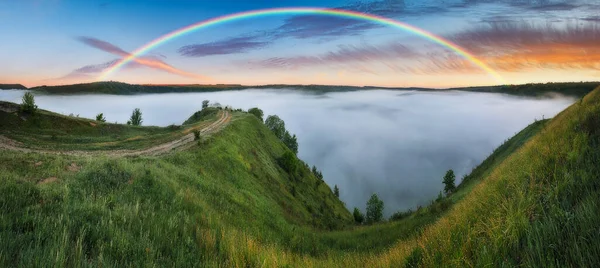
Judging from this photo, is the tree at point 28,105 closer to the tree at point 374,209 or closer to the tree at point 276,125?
the tree at point 276,125

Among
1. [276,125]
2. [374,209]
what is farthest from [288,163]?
[276,125]

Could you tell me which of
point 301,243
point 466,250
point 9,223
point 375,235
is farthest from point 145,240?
point 375,235

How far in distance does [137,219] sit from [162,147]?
31.4 m

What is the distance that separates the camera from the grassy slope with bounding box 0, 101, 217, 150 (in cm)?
3294

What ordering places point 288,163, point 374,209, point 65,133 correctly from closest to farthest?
point 65,133, point 288,163, point 374,209

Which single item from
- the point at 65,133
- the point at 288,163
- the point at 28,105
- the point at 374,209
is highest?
the point at 28,105

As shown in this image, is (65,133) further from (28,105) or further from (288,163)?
(288,163)

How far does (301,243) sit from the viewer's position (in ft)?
53.2

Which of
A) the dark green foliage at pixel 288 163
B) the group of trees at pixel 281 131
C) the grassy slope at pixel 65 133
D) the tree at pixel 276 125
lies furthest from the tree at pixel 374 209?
the grassy slope at pixel 65 133

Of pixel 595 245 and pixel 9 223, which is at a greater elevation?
pixel 595 245

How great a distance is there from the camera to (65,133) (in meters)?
42.3

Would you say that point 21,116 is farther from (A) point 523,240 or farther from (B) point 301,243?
(A) point 523,240

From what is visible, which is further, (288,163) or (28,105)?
(288,163)

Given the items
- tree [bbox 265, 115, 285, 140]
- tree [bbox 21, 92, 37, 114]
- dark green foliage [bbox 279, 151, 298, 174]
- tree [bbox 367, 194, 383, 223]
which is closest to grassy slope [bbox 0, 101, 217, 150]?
tree [bbox 21, 92, 37, 114]
